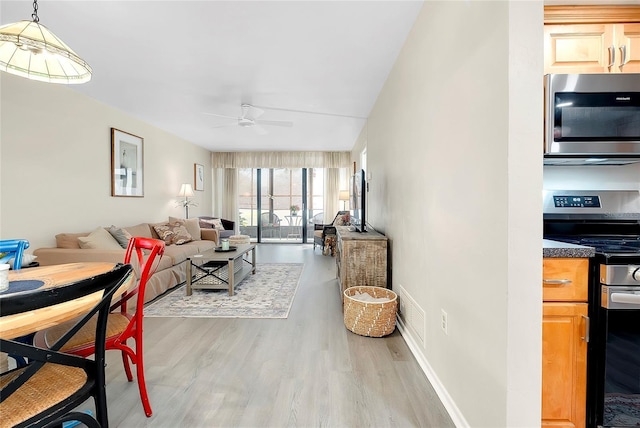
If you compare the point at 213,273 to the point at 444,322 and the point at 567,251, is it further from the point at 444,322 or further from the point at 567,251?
the point at 567,251

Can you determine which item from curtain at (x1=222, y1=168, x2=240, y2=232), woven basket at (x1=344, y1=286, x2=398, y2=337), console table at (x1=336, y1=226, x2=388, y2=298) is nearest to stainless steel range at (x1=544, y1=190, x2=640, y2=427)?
woven basket at (x1=344, y1=286, x2=398, y2=337)

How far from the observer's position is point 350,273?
287cm

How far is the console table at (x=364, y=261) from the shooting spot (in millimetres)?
2844

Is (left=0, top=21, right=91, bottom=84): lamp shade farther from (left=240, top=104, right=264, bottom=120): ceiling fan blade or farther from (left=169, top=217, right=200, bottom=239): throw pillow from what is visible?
(left=169, top=217, right=200, bottom=239): throw pillow

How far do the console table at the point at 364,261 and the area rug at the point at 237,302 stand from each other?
0.78m

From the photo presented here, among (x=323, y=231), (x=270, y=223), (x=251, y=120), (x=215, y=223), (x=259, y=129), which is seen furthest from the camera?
(x=270, y=223)

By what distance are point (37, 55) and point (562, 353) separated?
9.74 ft

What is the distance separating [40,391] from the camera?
96cm

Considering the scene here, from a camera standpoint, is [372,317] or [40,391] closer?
[40,391]

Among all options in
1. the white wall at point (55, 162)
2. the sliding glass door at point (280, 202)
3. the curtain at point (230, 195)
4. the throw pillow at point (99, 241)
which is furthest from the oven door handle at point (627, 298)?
the curtain at point (230, 195)

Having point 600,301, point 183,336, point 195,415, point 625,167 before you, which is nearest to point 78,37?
point 183,336

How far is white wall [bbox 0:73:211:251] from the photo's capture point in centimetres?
278

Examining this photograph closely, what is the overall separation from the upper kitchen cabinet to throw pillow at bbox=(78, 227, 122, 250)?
4.26 metres

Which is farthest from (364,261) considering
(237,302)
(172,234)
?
(172,234)
